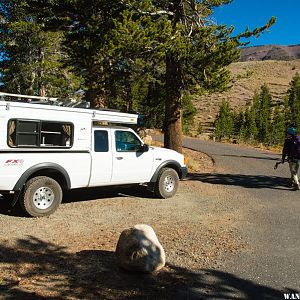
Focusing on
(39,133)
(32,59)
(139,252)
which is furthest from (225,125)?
(139,252)

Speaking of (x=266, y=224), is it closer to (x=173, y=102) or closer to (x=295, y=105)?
(x=173, y=102)

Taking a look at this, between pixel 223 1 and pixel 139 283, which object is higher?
pixel 223 1

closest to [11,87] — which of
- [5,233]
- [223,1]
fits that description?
[223,1]

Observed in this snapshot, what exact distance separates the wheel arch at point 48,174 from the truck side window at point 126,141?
1520 mm

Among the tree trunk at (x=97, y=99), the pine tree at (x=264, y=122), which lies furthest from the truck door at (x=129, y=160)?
the pine tree at (x=264, y=122)

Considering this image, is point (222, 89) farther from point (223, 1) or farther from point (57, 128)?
point (57, 128)

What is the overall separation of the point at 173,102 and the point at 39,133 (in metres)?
7.58

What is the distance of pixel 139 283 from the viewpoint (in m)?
5.11

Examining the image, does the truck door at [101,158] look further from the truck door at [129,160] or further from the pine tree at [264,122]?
the pine tree at [264,122]

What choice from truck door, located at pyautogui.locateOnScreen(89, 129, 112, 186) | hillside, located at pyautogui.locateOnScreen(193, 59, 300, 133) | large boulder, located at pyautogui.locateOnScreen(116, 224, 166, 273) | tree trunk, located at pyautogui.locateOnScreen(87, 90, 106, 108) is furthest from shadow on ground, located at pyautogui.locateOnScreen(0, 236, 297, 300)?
hillside, located at pyautogui.locateOnScreen(193, 59, 300, 133)

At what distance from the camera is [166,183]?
10430mm

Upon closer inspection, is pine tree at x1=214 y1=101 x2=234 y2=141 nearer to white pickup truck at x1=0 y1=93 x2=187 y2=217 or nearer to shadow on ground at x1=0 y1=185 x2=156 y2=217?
shadow on ground at x1=0 y1=185 x2=156 y2=217

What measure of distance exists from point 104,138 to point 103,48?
382 cm

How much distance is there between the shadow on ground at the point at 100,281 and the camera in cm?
476
